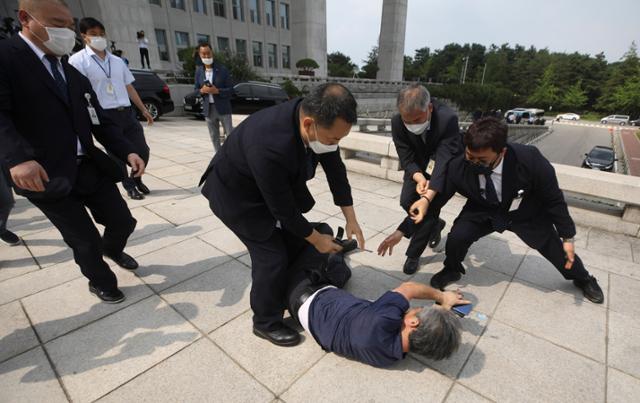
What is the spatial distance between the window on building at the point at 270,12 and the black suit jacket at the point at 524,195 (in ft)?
112

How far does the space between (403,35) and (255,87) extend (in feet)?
90.0

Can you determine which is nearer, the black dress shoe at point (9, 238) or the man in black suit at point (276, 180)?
the man in black suit at point (276, 180)

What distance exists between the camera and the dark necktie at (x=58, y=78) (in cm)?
194

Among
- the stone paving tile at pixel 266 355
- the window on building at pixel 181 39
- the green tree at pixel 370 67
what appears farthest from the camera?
the green tree at pixel 370 67

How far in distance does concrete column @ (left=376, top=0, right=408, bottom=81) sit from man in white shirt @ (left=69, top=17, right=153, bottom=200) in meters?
34.9

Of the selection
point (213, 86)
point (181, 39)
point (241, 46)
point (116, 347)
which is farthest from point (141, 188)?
point (241, 46)

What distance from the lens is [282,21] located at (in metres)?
32.1

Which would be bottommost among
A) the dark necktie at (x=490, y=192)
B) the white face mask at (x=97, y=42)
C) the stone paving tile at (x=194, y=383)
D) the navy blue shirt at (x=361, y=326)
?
the stone paving tile at (x=194, y=383)

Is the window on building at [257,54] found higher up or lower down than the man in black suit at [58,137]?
higher up

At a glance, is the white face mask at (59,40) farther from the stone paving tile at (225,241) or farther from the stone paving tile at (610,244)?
the stone paving tile at (610,244)

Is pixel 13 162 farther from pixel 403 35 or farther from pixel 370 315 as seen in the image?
pixel 403 35

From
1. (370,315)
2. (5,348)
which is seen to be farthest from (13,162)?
(370,315)

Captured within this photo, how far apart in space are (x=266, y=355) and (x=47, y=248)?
2.70 metres

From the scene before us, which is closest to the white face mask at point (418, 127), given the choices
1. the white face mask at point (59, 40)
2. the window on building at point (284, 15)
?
the white face mask at point (59, 40)
